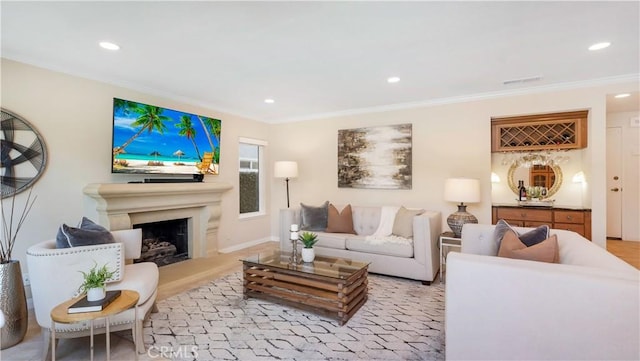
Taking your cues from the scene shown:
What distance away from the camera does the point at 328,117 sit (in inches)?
218

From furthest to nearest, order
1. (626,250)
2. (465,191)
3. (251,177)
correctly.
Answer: (251,177)
(626,250)
(465,191)

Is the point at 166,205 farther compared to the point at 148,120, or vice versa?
the point at 166,205

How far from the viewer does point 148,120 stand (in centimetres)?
392

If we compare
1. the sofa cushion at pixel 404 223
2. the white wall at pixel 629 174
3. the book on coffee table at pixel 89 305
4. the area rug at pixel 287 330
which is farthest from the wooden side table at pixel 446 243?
the white wall at pixel 629 174

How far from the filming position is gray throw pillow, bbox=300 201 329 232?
15.2ft

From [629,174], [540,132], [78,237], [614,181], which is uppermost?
[540,132]

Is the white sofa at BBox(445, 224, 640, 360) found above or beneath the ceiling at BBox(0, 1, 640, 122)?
beneath

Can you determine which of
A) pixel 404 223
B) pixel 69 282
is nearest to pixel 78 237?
pixel 69 282

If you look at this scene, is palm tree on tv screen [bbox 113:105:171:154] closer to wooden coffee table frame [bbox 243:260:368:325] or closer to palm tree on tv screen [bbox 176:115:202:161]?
palm tree on tv screen [bbox 176:115:202:161]

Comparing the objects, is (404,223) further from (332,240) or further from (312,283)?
(312,283)

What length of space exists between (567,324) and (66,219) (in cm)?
432

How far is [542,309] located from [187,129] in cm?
437

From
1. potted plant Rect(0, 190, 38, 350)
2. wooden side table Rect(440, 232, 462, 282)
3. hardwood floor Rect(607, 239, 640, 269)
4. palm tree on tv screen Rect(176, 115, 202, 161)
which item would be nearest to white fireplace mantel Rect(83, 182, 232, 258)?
palm tree on tv screen Rect(176, 115, 202, 161)

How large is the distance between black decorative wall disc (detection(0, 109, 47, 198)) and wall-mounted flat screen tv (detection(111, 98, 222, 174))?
69 centimetres
